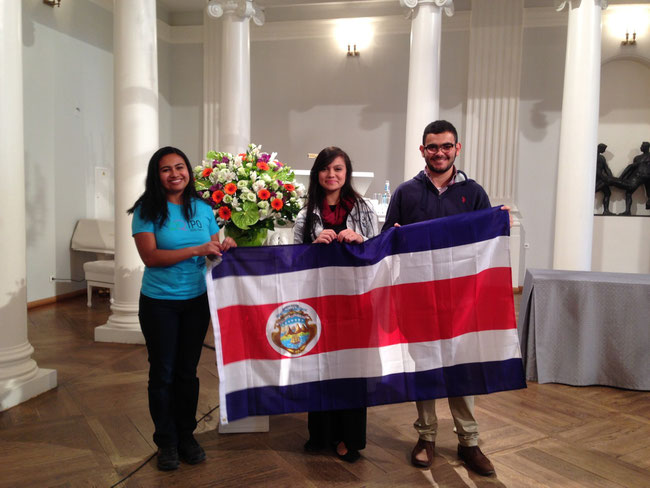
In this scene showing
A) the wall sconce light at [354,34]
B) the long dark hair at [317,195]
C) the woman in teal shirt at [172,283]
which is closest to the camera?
the woman in teal shirt at [172,283]

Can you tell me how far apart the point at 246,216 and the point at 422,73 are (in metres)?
3.95

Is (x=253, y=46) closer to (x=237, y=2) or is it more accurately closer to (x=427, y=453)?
(x=237, y=2)

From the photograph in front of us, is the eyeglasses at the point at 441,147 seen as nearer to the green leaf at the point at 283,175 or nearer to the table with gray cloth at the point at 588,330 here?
the green leaf at the point at 283,175

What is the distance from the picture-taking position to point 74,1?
7.43 meters

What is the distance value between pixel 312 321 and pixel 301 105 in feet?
24.3

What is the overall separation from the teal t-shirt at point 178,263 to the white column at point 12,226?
1.51 m

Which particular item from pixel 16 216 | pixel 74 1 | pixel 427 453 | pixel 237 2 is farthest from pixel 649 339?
pixel 74 1

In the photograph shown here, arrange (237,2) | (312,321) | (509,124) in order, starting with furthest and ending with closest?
(509,124), (237,2), (312,321)

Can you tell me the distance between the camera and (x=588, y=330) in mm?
4172

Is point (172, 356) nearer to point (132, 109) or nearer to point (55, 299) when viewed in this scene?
point (132, 109)

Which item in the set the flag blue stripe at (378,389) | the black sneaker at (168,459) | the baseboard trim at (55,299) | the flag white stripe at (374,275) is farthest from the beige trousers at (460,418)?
the baseboard trim at (55,299)

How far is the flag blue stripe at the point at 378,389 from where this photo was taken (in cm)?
274

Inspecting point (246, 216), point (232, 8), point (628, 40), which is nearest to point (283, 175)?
point (246, 216)

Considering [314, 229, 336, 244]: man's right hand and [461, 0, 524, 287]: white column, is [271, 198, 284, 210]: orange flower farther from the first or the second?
[461, 0, 524, 287]: white column
